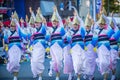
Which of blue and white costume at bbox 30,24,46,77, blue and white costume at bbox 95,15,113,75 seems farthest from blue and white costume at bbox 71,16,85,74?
blue and white costume at bbox 30,24,46,77

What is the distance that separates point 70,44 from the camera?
1106 cm

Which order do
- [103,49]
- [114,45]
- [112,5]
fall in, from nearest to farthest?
[103,49] < [114,45] < [112,5]

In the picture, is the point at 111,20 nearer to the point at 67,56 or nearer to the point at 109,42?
the point at 109,42

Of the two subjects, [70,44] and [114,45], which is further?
[114,45]

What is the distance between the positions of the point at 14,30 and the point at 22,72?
2.04 m

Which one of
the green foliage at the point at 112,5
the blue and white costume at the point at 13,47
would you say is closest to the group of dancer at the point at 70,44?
the blue and white costume at the point at 13,47

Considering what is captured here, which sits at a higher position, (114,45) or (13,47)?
(13,47)

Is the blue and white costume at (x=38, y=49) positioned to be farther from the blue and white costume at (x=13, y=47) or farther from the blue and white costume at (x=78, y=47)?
the blue and white costume at (x=78, y=47)

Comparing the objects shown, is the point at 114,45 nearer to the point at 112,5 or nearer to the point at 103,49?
the point at 103,49

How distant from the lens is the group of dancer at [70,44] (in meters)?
10.8

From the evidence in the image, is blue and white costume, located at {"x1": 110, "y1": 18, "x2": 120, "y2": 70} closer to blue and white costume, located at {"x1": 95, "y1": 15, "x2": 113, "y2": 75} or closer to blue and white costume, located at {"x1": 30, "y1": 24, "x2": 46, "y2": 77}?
blue and white costume, located at {"x1": 95, "y1": 15, "x2": 113, "y2": 75}

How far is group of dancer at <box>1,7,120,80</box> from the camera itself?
1075 cm

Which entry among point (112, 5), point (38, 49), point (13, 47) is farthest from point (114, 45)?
point (112, 5)

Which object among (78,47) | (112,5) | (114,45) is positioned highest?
(78,47)
